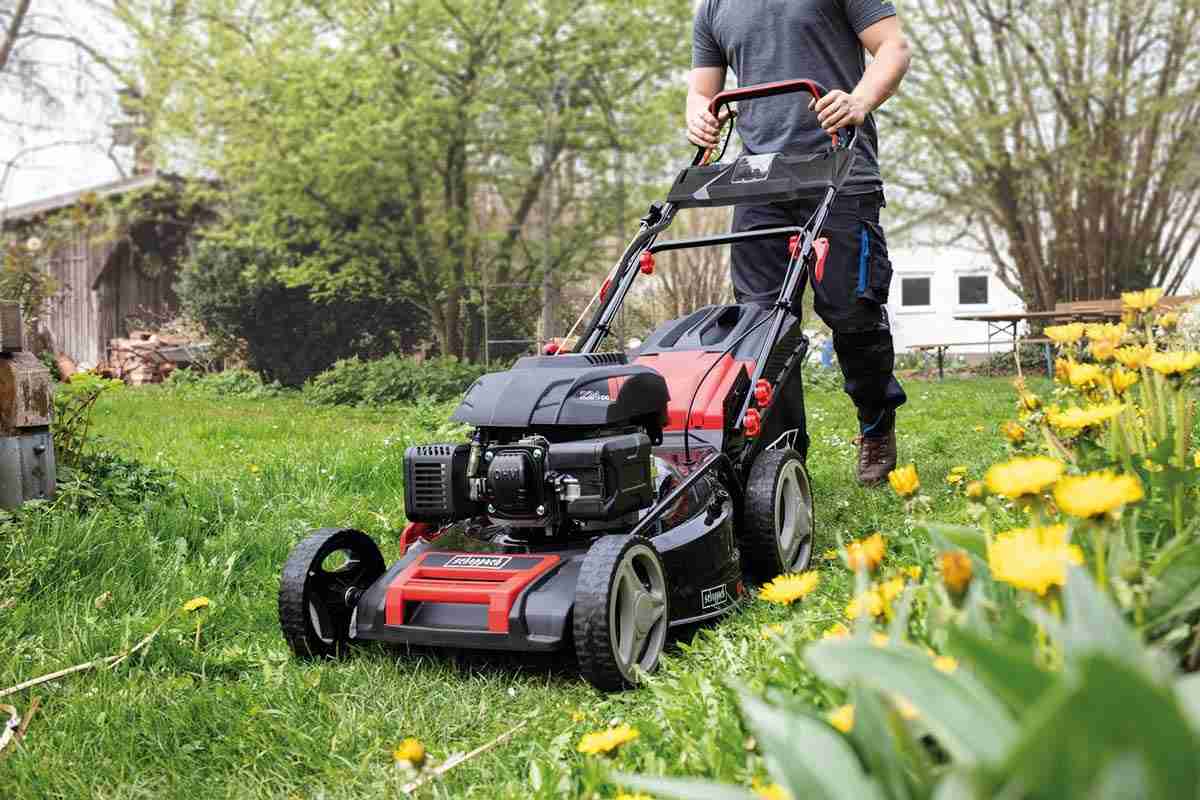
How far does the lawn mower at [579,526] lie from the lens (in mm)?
2287

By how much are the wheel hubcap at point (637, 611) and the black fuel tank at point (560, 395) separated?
1.07 ft

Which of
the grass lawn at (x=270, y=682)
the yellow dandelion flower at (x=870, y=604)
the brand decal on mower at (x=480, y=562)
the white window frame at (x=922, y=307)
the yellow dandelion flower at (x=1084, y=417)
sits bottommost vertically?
the grass lawn at (x=270, y=682)

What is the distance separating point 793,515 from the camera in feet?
10.1

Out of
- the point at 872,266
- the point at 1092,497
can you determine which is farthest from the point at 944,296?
the point at 1092,497

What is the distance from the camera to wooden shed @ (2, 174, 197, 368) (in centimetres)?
1580

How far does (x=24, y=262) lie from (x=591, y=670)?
9.32 meters

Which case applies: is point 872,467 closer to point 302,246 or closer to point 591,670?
point 591,670

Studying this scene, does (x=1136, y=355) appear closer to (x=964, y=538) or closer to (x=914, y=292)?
(x=964, y=538)

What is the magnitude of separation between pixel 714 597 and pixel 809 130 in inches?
70.1

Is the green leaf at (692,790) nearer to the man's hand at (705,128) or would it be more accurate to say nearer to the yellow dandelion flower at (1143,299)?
the yellow dandelion flower at (1143,299)

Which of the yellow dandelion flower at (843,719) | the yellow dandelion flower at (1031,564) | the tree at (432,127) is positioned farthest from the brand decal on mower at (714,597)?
the tree at (432,127)

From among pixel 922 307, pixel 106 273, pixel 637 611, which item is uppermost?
pixel 106 273

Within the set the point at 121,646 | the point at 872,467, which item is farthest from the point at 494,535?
the point at 872,467

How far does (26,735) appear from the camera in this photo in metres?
2.08
